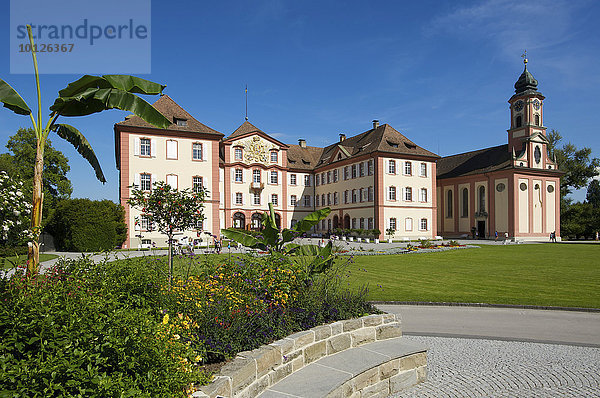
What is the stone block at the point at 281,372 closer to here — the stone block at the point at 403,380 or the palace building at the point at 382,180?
the stone block at the point at 403,380

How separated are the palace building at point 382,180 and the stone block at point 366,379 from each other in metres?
35.3

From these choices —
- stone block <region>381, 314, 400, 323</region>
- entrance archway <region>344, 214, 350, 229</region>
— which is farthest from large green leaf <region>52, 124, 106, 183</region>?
entrance archway <region>344, 214, 350, 229</region>

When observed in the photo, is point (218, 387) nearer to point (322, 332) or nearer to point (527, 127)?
point (322, 332)

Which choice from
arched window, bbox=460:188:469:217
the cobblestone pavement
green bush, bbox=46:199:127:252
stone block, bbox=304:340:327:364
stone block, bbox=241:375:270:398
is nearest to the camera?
stone block, bbox=241:375:270:398

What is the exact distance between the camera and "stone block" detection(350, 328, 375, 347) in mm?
6301

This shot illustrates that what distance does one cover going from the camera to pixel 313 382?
4844 mm

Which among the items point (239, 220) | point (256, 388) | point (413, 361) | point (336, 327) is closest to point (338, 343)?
point (336, 327)

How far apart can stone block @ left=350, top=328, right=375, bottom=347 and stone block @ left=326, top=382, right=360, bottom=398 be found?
1.27 meters

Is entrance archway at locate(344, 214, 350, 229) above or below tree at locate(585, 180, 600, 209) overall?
below

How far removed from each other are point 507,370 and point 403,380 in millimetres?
1713

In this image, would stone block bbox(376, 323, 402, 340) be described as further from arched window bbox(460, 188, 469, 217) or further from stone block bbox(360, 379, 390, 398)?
arched window bbox(460, 188, 469, 217)

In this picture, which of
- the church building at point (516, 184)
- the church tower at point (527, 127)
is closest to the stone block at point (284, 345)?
the church building at point (516, 184)

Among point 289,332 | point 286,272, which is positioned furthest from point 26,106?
point 289,332

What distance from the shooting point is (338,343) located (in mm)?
6055
